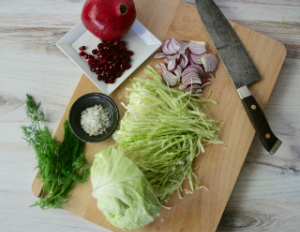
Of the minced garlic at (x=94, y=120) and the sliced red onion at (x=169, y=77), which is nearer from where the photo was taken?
the minced garlic at (x=94, y=120)

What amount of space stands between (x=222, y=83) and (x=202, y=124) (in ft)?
1.26

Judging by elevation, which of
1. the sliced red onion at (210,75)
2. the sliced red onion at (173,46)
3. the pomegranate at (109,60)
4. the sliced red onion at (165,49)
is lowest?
the pomegranate at (109,60)

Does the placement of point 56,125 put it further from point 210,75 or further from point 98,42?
point 210,75

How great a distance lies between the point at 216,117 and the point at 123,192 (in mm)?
938

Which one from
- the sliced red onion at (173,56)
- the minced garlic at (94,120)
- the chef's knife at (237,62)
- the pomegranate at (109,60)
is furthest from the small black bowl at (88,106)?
the chef's knife at (237,62)

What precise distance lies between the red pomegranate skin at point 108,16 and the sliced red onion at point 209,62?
627 mm

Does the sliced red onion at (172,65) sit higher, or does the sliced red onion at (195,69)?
the sliced red onion at (195,69)

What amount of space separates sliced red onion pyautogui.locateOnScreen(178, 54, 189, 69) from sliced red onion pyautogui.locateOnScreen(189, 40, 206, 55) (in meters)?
0.07

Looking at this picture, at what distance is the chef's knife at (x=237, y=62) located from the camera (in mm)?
1812

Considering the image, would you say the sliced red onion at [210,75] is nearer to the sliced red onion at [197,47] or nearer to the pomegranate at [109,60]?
the sliced red onion at [197,47]

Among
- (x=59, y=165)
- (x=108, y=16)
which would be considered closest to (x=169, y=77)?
(x=108, y=16)

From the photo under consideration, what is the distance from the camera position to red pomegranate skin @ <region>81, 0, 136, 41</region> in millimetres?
1653

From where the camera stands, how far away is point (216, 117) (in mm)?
1898

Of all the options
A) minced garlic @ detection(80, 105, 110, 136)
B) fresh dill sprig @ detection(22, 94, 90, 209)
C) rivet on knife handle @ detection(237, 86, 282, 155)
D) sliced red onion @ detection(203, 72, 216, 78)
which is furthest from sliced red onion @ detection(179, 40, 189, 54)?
fresh dill sprig @ detection(22, 94, 90, 209)
